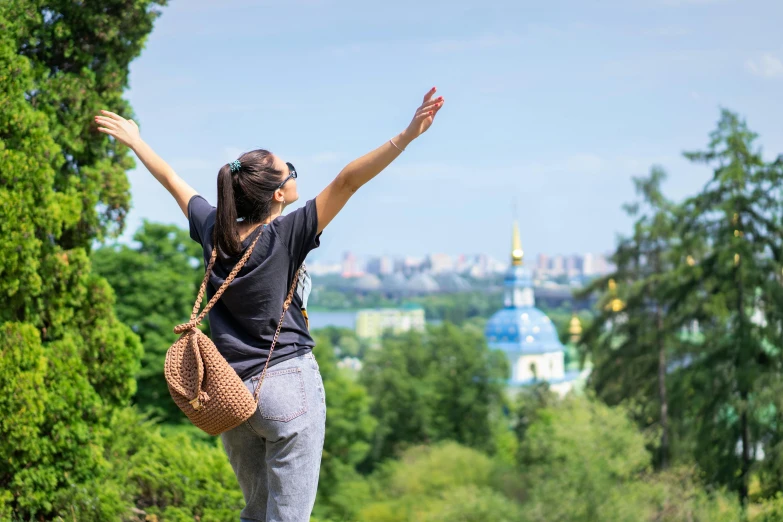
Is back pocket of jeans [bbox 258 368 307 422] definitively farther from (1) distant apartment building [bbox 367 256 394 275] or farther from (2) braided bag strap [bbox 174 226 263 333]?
(1) distant apartment building [bbox 367 256 394 275]

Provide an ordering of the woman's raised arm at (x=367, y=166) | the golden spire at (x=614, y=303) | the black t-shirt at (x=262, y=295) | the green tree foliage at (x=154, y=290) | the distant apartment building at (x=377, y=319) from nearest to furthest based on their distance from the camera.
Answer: the woman's raised arm at (x=367, y=166)
the black t-shirt at (x=262, y=295)
the green tree foliage at (x=154, y=290)
the golden spire at (x=614, y=303)
the distant apartment building at (x=377, y=319)

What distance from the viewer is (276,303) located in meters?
2.72

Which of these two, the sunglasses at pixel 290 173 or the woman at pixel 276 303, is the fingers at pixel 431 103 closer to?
the woman at pixel 276 303

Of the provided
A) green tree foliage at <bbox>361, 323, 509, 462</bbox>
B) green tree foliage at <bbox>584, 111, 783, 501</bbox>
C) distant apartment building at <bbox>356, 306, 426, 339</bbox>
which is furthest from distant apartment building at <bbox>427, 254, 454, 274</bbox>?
green tree foliage at <bbox>584, 111, 783, 501</bbox>

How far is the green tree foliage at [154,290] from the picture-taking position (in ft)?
57.3

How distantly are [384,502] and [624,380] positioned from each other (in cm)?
973

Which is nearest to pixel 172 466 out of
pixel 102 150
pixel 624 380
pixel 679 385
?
pixel 102 150

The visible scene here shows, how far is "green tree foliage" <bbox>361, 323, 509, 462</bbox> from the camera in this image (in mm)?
38688

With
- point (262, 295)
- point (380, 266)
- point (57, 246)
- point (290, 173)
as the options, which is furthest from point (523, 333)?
point (380, 266)

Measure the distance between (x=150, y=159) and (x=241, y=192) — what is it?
1.93 ft

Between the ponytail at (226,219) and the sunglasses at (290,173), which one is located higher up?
the sunglasses at (290,173)

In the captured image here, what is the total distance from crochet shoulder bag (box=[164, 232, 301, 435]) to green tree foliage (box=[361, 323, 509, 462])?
117 feet

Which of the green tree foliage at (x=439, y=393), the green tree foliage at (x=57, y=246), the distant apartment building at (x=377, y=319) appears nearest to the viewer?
the green tree foliage at (x=57, y=246)

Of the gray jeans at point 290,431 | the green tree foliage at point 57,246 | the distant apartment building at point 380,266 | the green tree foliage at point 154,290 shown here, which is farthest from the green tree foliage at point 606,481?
the distant apartment building at point 380,266
